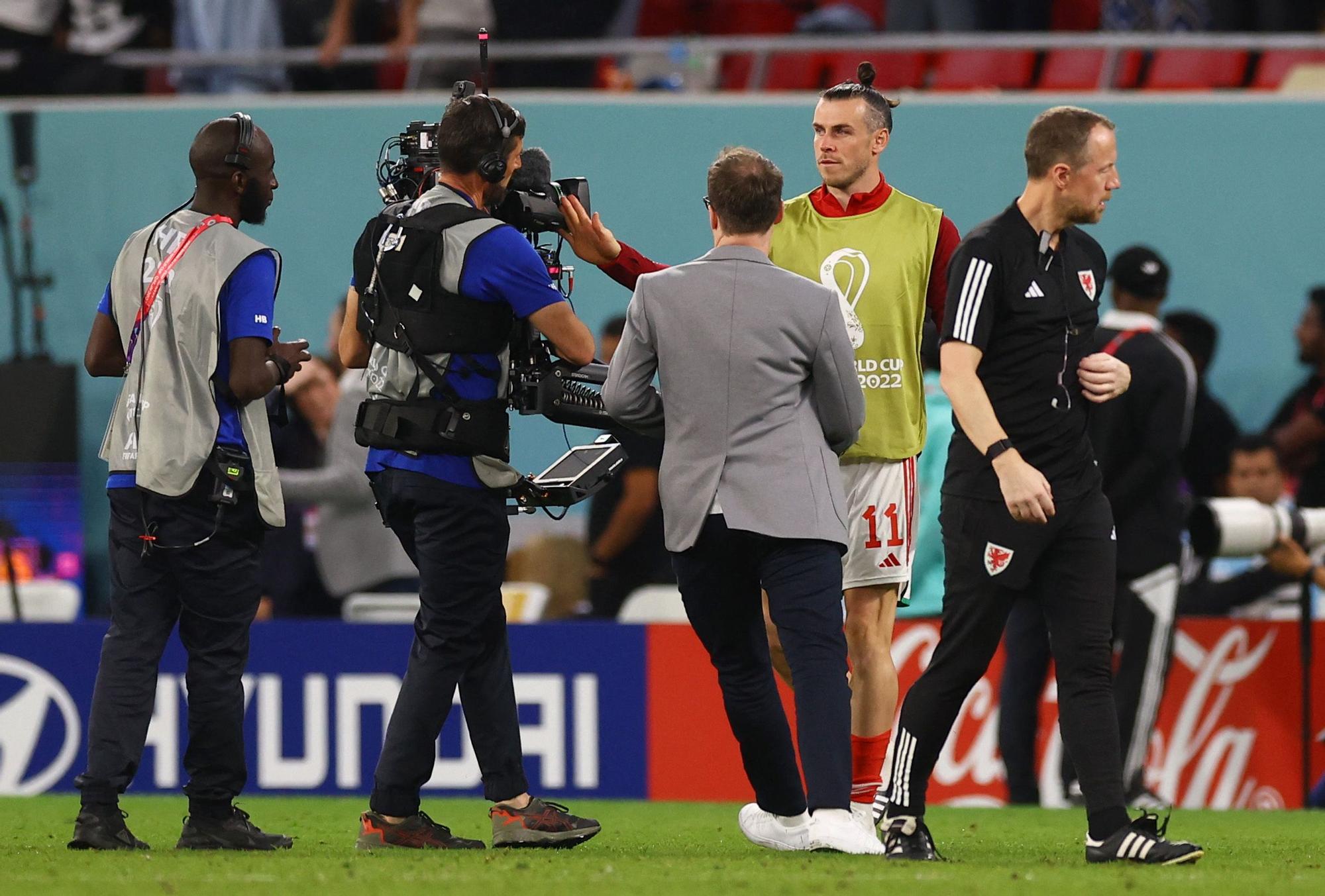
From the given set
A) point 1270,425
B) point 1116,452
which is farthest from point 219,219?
point 1270,425

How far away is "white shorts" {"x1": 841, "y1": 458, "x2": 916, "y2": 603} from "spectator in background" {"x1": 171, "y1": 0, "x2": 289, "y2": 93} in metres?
6.28

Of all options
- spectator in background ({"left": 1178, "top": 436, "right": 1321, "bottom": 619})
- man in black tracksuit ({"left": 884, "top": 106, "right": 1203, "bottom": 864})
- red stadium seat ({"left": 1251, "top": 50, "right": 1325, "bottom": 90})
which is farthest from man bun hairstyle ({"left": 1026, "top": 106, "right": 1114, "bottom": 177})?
red stadium seat ({"left": 1251, "top": 50, "right": 1325, "bottom": 90})

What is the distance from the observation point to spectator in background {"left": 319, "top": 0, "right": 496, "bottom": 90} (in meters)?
11.3

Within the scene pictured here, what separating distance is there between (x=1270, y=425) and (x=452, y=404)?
6390 mm

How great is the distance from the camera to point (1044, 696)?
870 cm

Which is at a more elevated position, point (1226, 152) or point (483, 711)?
point (1226, 152)

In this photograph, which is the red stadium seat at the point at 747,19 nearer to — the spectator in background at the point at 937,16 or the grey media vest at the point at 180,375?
the spectator in background at the point at 937,16

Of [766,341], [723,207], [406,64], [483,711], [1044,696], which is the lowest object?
[1044,696]

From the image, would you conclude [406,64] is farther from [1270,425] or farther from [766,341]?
[766,341]

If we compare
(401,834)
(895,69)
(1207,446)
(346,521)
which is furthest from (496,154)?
(895,69)

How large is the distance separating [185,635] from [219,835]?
1.86 feet

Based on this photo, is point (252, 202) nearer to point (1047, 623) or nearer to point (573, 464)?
point (573, 464)

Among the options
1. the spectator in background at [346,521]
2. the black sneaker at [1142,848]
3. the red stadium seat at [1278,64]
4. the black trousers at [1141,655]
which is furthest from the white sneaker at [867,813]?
the red stadium seat at [1278,64]

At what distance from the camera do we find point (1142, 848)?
17.0ft
